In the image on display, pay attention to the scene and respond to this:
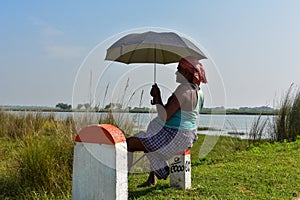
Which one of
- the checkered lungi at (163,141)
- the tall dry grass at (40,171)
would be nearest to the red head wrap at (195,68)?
the checkered lungi at (163,141)

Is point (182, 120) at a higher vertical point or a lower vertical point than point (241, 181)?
higher

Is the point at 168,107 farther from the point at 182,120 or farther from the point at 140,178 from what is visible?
the point at 140,178

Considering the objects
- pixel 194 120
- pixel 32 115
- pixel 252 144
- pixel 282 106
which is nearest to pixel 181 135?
pixel 194 120

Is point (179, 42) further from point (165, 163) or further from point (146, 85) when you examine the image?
point (165, 163)

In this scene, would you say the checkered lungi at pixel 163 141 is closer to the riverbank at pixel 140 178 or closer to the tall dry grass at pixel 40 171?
the riverbank at pixel 140 178

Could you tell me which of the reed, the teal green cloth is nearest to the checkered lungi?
the teal green cloth

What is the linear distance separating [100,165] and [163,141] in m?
1.18

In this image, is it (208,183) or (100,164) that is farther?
(208,183)

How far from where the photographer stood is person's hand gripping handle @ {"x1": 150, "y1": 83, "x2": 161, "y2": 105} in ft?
12.5

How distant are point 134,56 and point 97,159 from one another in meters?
2.04

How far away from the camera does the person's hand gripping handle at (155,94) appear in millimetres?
3797

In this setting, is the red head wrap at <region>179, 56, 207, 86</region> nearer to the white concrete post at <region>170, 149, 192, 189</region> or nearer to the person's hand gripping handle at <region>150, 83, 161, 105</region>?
the person's hand gripping handle at <region>150, 83, 161, 105</region>

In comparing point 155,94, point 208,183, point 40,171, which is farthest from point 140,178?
point 155,94

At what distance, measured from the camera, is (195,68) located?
146 inches
